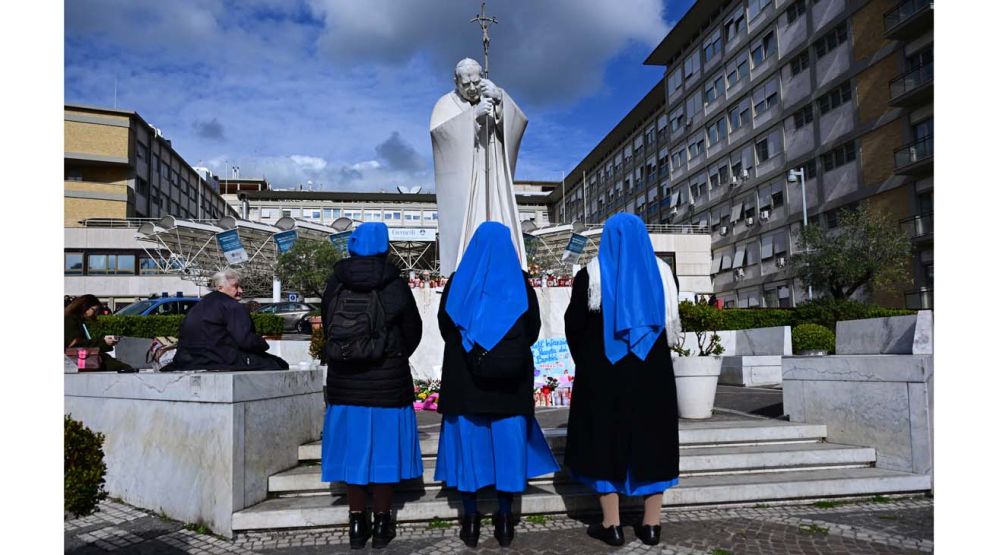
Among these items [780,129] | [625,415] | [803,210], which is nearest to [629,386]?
[625,415]

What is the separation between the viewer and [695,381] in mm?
7418

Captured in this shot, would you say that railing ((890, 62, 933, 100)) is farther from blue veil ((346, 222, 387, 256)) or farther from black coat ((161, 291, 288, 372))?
black coat ((161, 291, 288, 372))

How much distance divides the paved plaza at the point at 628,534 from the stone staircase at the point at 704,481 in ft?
0.28

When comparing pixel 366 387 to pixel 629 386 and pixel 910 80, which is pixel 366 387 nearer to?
pixel 629 386

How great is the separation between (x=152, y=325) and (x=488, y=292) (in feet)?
53.9

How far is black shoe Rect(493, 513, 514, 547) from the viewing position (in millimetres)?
4355

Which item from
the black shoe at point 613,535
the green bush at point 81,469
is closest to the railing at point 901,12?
the black shoe at point 613,535

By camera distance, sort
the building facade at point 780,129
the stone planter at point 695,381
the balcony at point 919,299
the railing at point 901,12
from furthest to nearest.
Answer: the building facade at point 780,129 < the railing at point 901,12 < the balcony at point 919,299 < the stone planter at point 695,381

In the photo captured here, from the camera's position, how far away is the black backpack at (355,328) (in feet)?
13.9

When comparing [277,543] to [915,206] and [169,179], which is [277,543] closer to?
[915,206]

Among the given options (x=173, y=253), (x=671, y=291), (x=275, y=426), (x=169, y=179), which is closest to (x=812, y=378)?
(x=671, y=291)

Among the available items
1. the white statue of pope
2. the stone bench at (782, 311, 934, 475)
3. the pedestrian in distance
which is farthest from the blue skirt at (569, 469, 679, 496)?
the pedestrian in distance

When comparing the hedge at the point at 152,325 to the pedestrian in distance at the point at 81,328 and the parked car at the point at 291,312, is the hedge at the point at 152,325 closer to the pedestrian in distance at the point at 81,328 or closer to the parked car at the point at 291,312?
the parked car at the point at 291,312

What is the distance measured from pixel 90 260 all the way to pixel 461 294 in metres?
49.8
